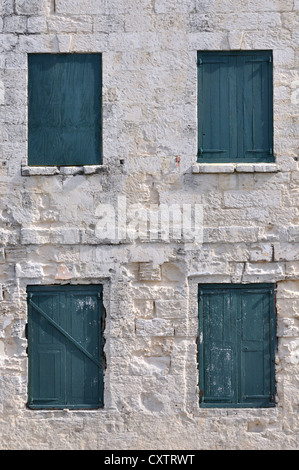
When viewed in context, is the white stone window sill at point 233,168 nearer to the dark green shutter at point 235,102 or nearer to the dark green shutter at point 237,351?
the dark green shutter at point 235,102

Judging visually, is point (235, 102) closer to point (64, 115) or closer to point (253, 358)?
point (64, 115)

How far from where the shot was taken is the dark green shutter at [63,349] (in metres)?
7.35

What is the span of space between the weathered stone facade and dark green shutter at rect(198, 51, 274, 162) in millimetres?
118

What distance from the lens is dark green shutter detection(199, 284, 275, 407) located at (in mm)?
7355

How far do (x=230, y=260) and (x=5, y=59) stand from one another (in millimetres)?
3051

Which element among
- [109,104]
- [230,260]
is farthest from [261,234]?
[109,104]

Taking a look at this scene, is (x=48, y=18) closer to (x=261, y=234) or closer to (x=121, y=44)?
(x=121, y=44)

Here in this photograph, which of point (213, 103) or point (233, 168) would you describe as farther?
point (213, 103)

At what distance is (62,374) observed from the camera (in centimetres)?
736

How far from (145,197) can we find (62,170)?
88 centimetres

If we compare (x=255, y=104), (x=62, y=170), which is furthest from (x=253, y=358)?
(x=62, y=170)

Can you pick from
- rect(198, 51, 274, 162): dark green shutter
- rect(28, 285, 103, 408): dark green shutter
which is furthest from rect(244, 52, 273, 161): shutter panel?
rect(28, 285, 103, 408): dark green shutter

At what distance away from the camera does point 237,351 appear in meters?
7.36

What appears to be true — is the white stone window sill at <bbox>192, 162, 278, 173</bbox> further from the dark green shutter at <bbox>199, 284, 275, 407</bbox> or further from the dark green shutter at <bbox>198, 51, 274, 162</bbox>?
the dark green shutter at <bbox>199, 284, 275, 407</bbox>
